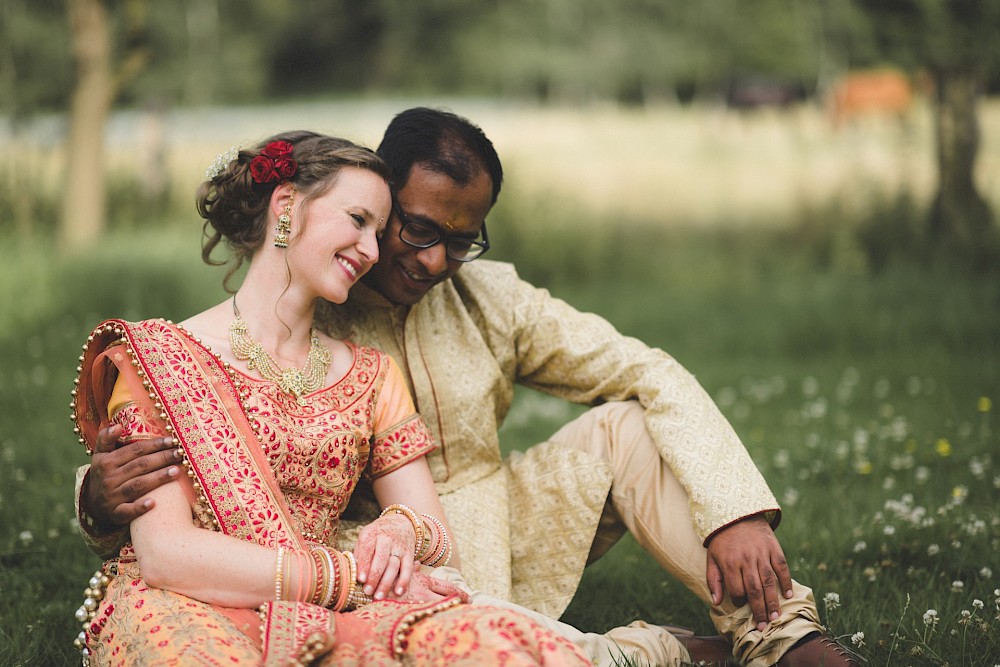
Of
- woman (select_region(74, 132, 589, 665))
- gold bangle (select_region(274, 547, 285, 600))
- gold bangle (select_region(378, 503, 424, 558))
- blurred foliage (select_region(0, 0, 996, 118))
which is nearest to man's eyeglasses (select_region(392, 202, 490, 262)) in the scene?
woman (select_region(74, 132, 589, 665))

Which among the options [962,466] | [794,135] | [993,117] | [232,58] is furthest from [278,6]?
[962,466]

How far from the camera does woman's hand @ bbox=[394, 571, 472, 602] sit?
2.72m

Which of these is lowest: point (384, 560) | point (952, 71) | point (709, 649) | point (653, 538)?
point (709, 649)

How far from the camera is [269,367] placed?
115 inches

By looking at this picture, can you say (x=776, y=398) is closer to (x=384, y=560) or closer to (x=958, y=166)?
(x=958, y=166)

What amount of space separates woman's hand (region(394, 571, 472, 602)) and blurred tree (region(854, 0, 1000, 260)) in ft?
28.7

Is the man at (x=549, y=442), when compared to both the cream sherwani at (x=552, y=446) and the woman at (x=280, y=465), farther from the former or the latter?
the woman at (x=280, y=465)

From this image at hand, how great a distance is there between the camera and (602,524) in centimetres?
357

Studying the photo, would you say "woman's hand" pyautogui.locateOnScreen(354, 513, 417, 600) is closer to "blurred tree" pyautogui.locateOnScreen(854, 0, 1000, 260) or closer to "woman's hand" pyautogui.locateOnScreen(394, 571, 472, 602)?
"woman's hand" pyautogui.locateOnScreen(394, 571, 472, 602)

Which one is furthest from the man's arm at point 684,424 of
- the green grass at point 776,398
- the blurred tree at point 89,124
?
the blurred tree at point 89,124

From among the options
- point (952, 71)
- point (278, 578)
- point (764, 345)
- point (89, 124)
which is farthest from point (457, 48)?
point (278, 578)

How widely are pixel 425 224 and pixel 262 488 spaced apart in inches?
40.5

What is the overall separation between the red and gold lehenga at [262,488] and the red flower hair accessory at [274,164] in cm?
51

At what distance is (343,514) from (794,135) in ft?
41.7
